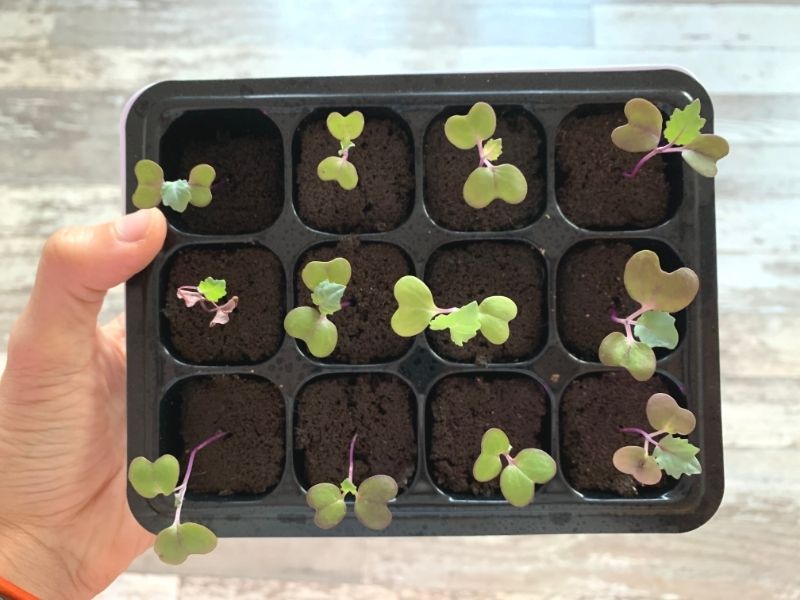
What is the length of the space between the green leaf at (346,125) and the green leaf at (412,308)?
23 centimetres

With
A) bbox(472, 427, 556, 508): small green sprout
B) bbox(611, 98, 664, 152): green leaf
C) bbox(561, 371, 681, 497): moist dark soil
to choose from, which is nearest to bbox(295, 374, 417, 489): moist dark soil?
bbox(472, 427, 556, 508): small green sprout

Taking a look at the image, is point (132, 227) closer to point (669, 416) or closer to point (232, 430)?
point (232, 430)

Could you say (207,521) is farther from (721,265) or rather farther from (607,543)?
(721,265)

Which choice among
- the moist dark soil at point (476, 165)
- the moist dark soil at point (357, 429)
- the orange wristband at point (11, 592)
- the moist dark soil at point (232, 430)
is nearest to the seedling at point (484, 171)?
the moist dark soil at point (476, 165)

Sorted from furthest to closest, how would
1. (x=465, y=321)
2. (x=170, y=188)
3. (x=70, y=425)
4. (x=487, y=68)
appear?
(x=487, y=68) → (x=70, y=425) → (x=170, y=188) → (x=465, y=321)

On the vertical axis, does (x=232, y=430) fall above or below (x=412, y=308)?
below

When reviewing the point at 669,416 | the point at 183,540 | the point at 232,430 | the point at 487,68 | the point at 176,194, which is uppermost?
the point at 487,68

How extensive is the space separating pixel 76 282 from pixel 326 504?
0.50m

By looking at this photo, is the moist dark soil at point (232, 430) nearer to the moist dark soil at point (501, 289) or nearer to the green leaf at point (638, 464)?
the moist dark soil at point (501, 289)

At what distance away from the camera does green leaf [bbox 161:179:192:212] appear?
3.16 ft

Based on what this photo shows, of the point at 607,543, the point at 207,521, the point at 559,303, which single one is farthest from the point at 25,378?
the point at 607,543

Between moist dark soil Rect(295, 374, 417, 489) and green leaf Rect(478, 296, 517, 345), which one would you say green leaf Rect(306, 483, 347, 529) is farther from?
green leaf Rect(478, 296, 517, 345)

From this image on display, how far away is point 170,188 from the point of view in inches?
37.9

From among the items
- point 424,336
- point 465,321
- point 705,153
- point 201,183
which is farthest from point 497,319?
point 201,183
